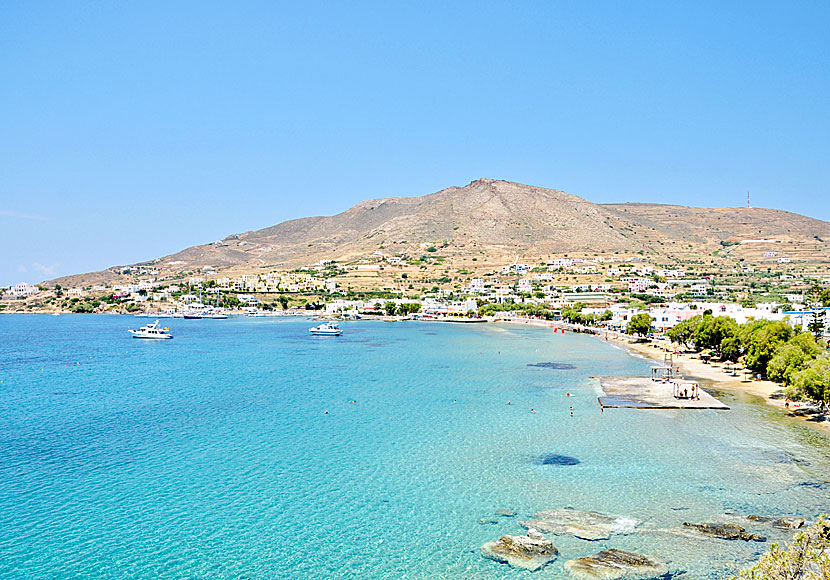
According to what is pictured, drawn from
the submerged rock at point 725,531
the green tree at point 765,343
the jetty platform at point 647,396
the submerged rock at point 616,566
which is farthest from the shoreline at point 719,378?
the submerged rock at point 616,566

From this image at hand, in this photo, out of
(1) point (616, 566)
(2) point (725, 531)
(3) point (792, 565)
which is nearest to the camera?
(3) point (792, 565)

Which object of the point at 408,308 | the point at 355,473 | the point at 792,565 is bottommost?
the point at 355,473

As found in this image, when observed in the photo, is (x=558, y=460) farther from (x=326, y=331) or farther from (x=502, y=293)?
(x=502, y=293)

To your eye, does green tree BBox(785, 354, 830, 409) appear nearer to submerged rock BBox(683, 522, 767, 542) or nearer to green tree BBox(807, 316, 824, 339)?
submerged rock BBox(683, 522, 767, 542)

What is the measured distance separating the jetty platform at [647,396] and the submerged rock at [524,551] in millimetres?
22402

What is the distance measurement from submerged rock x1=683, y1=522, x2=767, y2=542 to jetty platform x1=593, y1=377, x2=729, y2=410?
1971cm

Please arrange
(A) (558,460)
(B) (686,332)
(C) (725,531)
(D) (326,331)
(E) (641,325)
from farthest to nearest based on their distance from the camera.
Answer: (D) (326,331), (E) (641,325), (B) (686,332), (A) (558,460), (C) (725,531)

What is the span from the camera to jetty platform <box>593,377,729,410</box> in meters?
40.0

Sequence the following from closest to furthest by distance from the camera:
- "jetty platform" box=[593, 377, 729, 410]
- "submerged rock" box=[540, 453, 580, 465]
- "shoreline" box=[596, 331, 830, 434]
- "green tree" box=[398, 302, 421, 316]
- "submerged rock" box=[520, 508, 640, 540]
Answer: "submerged rock" box=[520, 508, 640, 540] < "submerged rock" box=[540, 453, 580, 465] < "shoreline" box=[596, 331, 830, 434] < "jetty platform" box=[593, 377, 729, 410] < "green tree" box=[398, 302, 421, 316]

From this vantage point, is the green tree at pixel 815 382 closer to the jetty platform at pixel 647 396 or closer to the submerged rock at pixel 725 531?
the jetty platform at pixel 647 396

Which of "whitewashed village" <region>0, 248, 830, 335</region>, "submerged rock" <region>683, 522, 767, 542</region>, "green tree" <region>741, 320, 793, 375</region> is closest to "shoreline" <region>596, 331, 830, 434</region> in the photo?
"green tree" <region>741, 320, 793, 375</region>

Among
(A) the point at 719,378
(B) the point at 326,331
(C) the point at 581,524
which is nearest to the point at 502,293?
(B) the point at 326,331

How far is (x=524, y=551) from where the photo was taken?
19.2m

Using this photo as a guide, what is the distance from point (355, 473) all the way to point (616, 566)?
41.8 feet
